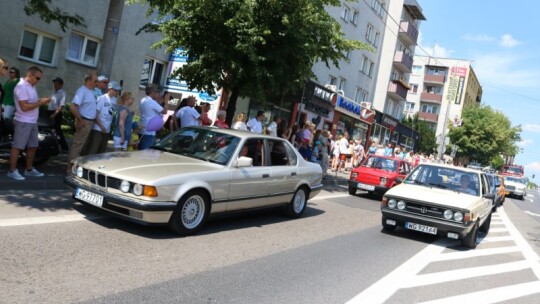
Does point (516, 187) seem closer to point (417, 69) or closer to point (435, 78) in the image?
point (435, 78)

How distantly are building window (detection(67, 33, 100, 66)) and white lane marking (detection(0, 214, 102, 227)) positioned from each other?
39.6 feet

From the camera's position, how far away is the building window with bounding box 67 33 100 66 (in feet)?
55.3

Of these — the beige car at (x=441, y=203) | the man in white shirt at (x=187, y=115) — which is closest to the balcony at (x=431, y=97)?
the beige car at (x=441, y=203)

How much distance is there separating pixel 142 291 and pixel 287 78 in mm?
10056

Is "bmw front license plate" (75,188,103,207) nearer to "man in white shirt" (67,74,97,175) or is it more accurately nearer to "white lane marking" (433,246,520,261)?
"man in white shirt" (67,74,97,175)

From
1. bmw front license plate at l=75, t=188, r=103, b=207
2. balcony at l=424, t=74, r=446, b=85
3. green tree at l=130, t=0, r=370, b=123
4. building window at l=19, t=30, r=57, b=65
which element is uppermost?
balcony at l=424, t=74, r=446, b=85

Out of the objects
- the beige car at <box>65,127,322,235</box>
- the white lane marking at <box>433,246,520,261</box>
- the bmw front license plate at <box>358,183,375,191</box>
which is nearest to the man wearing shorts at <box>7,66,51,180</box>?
the beige car at <box>65,127,322,235</box>

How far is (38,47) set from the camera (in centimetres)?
1574

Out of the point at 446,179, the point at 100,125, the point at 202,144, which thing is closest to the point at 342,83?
the point at 446,179

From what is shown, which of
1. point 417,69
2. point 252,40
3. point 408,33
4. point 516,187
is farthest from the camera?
point 417,69

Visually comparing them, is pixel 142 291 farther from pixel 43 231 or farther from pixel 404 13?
pixel 404 13

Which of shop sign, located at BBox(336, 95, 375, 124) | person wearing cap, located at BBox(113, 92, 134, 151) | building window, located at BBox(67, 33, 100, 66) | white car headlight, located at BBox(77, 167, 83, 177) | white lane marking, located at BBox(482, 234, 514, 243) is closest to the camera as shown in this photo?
white car headlight, located at BBox(77, 167, 83, 177)

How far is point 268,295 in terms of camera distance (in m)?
4.59

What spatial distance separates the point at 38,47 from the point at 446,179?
1358 cm
